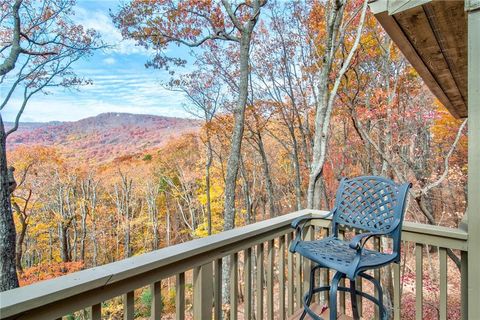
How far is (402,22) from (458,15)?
0.28 m

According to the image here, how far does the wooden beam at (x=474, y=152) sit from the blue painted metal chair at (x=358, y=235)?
0.30 meters

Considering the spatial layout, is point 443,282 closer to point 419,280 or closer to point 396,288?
point 419,280

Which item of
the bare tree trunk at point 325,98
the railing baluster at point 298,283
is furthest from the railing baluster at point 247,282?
the bare tree trunk at point 325,98

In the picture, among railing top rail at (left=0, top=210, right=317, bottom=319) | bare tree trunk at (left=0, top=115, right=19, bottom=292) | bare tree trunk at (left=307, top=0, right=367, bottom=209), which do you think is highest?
bare tree trunk at (left=307, top=0, right=367, bottom=209)

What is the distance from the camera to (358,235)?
4.70 feet

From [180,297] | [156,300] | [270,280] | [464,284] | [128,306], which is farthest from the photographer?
[270,280]

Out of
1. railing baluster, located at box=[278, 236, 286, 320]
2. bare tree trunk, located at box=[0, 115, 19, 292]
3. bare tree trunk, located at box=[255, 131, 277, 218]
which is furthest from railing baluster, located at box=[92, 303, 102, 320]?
bare tree trunk, located at box=[255, 131, 277, 218]

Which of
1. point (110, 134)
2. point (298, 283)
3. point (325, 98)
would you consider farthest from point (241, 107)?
point (110, 134)

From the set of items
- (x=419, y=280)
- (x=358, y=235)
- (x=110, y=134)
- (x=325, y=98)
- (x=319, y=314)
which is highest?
(x=110, y=134)

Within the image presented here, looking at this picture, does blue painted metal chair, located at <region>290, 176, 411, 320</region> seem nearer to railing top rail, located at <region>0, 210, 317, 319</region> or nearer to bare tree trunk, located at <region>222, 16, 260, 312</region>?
railing top rail, located at <region>0, 210, 317, 319</region>

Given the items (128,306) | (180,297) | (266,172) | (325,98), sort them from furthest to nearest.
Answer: (266,172) < (325,98) < (180,297) < (128,306)

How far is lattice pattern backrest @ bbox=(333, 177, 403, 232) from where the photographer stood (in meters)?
1.69

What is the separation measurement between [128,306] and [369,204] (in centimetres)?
149

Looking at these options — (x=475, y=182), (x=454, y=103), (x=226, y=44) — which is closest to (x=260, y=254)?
(x=475, y=182)
